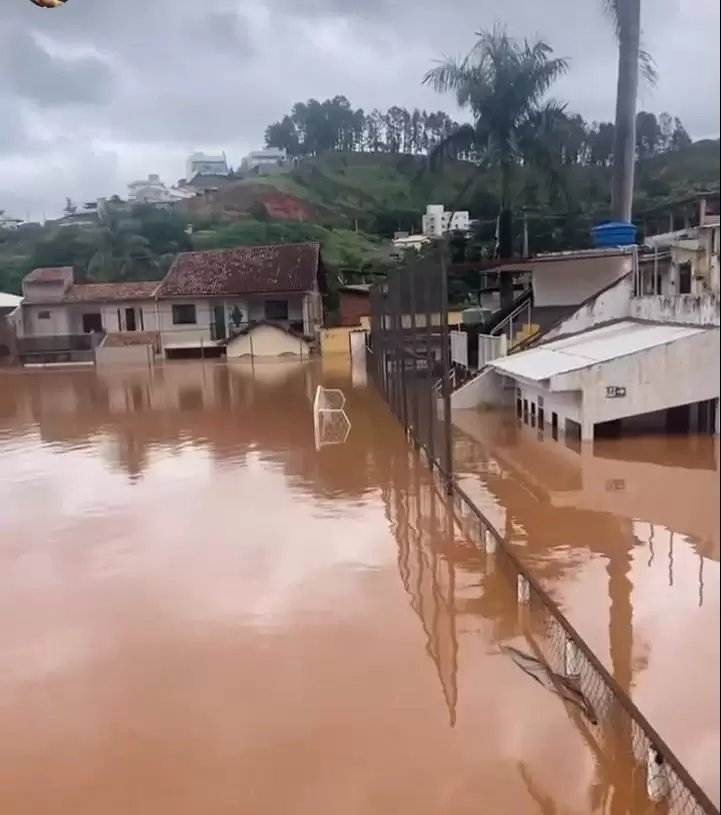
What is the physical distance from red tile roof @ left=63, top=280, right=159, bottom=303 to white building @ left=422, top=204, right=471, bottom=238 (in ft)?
35.8

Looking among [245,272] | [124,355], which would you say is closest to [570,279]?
[245,272]

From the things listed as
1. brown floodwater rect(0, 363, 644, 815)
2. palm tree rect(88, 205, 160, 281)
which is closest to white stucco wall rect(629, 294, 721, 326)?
brown floodwater rect(0, 363, 644, 815)

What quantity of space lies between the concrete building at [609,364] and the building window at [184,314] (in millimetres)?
19831

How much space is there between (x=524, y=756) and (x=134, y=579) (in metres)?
3.46

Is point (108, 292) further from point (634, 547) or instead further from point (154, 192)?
point (634, 547)

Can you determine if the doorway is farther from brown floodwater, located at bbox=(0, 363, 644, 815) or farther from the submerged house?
brown floodwater, located at bbox=(0, 363, 644, 815)

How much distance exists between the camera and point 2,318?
104 ft

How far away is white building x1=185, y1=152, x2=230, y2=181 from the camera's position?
2319 inches

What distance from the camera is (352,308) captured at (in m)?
35.0

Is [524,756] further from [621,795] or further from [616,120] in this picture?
[616,120]

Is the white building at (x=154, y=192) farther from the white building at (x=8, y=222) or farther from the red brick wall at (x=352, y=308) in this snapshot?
the white building at (x=8, y=222)

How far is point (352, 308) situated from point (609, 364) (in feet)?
82.3

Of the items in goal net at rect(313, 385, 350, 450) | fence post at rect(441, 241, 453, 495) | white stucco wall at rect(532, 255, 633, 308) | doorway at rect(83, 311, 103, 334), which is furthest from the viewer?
doorway at rect(83, 311, 103, 334)

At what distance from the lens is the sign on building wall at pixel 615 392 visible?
34.2 ft
